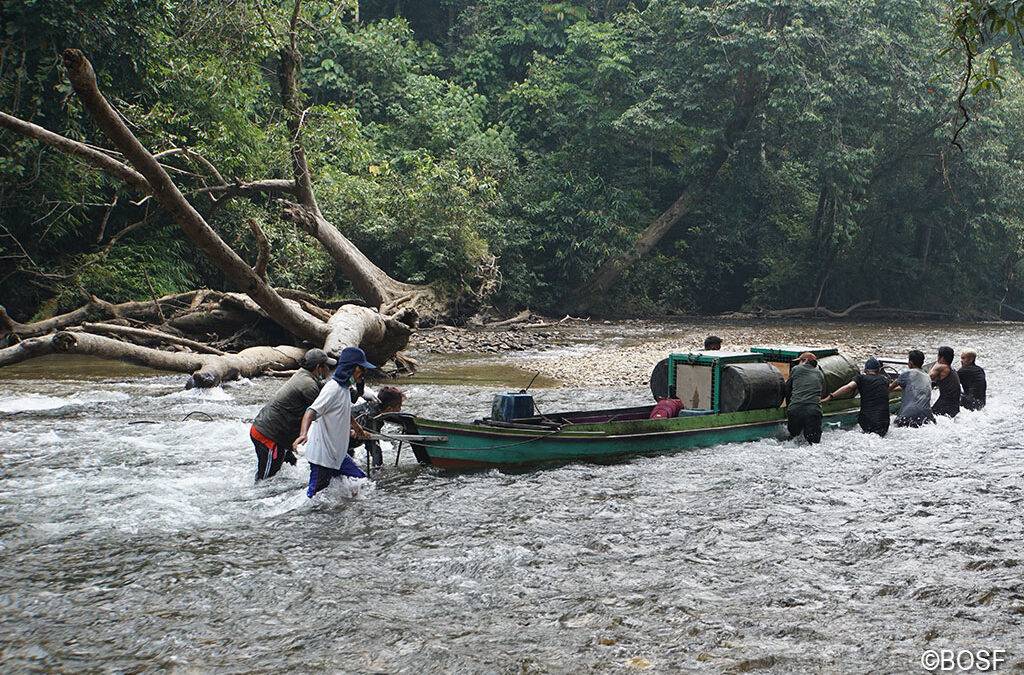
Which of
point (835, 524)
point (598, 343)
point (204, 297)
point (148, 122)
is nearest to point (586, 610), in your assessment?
point (835, 524)

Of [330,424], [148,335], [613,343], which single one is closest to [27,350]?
[148,335]

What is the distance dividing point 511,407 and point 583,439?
2.94 feet

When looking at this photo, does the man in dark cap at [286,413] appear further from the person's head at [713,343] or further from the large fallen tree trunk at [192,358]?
the person's head at [713,343]

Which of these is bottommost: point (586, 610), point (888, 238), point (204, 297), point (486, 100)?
point (586, 610)

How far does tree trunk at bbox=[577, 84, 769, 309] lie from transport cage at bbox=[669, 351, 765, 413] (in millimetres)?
19847

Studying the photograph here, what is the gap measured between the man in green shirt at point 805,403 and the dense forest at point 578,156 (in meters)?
13.1

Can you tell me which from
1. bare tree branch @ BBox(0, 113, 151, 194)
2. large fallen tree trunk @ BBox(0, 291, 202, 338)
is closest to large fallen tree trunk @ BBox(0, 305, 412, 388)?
large fallen tree trunk @ BBox(0, 291, 202, 338)

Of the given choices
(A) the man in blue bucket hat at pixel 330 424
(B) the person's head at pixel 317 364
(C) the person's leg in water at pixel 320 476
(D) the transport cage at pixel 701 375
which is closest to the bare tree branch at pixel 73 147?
(B) the person's head at pixel 317 364

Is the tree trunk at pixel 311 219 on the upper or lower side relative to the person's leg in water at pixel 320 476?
upper

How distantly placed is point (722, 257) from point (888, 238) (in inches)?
238

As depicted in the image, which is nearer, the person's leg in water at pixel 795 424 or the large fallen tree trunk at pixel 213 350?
the person's leg in water at pixel 795 424

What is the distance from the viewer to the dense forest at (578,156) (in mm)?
21047

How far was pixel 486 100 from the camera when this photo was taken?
1393 inches

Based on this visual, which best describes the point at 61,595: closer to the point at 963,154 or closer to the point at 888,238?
the point at 963,154
